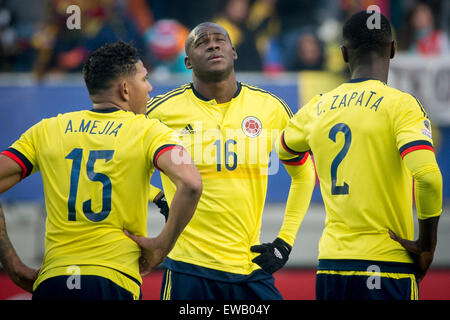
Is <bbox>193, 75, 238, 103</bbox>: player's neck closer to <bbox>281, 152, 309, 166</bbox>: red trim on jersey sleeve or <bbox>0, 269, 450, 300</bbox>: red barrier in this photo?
<bbox>281, 152, 309, 166</bbox>: red trim on jersey sleeve

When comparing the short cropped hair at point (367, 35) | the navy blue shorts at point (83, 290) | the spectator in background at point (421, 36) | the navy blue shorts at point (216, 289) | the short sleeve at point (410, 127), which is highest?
the spectator in background at point (421, 36)

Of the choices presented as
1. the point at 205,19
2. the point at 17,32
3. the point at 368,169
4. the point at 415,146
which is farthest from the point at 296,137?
the point at 17,32

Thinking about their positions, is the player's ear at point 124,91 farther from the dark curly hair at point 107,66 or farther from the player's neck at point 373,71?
the player's neck at point 373,71

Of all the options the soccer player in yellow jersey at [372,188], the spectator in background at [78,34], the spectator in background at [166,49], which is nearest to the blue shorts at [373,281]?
the soccer player in yellow jersey at [372,188]

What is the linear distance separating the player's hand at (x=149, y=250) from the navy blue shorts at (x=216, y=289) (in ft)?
2.87

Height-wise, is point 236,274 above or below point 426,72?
below

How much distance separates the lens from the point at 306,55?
8.74 meters

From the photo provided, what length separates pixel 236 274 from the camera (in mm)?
4031

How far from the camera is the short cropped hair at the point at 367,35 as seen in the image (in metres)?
3.51

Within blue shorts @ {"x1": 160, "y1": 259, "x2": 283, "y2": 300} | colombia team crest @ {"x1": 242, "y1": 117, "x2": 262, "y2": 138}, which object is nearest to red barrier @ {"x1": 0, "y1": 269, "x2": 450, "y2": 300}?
blue shorts @ {"x1": 160, "y1": 259, "x2": 283, "y2": 300}
